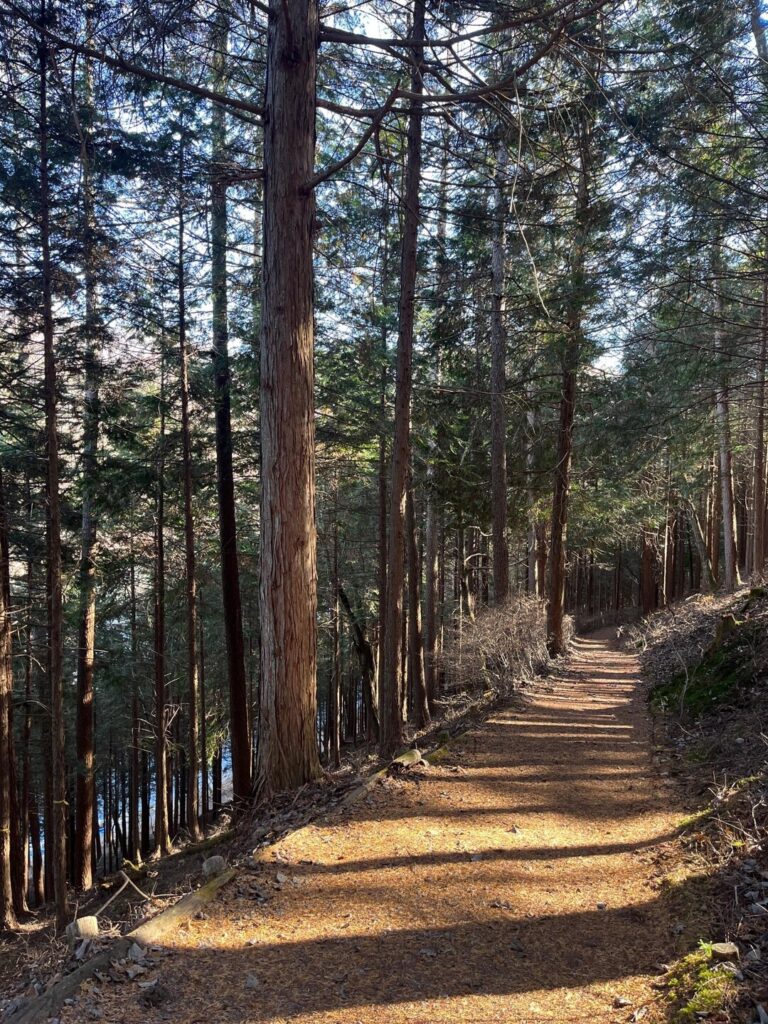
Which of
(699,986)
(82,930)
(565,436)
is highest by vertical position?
(565,436)

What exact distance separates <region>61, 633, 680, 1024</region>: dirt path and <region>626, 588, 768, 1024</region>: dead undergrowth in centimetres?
29

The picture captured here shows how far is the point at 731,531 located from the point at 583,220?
1323 centimetres

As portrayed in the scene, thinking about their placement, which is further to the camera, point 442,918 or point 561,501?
point 561,501

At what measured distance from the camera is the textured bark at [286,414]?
5.39 meters

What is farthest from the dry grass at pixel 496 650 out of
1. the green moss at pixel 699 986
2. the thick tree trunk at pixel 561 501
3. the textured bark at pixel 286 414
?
the green moss at pixel 699 986

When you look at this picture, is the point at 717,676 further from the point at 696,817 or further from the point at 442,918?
the point at 442,918

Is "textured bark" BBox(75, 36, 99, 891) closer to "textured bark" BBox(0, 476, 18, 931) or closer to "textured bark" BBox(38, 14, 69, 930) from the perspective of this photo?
"textured bark" BBox(38, 14, 69, 930)

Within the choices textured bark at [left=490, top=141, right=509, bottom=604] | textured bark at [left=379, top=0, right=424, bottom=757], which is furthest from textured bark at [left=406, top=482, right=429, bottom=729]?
textured bark at [left=379, top=0, right=424, bottom=757]

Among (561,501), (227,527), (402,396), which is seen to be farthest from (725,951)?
(561,501)

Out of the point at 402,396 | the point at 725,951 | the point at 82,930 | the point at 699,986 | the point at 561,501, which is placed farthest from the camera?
the point at 561,501

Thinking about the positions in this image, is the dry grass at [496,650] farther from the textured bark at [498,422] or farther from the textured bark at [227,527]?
the textured bark at [227,527]

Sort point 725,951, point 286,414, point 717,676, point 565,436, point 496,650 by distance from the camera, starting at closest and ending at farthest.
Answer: point 725,951 < point 286,414 < point 717,676 < point 496,650 < point 565,436

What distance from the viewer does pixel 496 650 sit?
→ 36.7ft

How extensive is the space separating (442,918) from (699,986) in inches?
55.6
